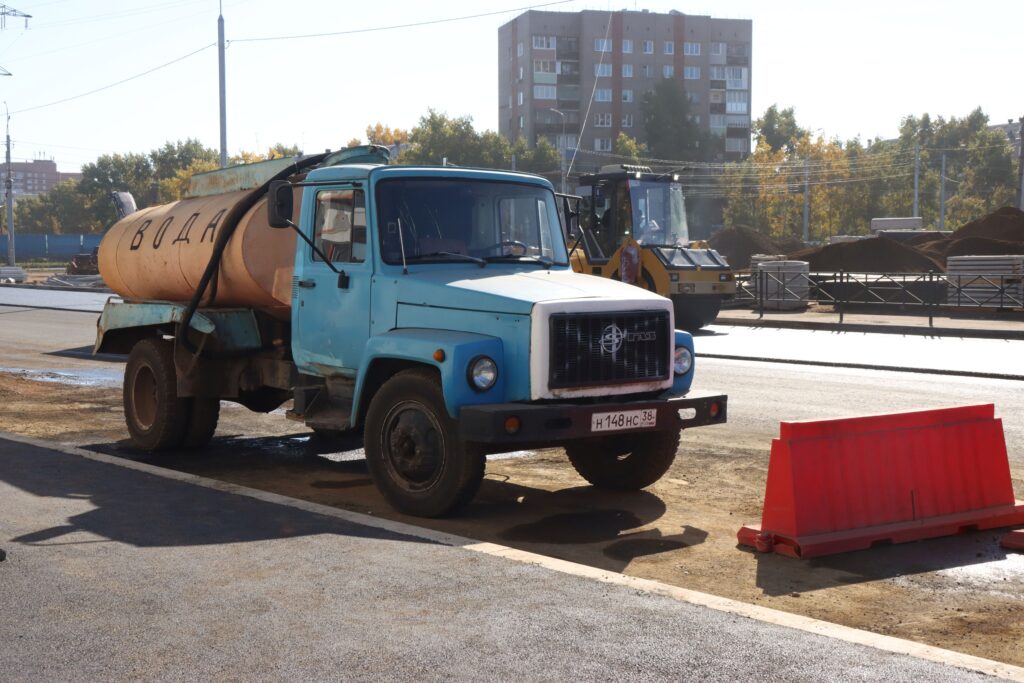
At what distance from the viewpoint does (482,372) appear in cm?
748

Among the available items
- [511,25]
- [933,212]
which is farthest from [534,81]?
[933,212]

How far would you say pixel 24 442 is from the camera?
10.5 meters

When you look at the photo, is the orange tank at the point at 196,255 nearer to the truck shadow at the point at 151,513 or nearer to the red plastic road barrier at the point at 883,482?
the truck shadow at the point at 151,513

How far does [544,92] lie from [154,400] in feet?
410

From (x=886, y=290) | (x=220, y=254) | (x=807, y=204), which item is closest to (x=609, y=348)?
(x=220, y=254)

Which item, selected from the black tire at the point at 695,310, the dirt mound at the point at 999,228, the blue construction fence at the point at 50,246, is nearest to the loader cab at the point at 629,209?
the black tire at the point at 695,310

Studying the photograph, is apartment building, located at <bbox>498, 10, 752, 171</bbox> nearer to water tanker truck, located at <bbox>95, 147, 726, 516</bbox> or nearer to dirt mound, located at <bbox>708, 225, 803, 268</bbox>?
dirt mound, located at <bbox>708, 225, 803, 268</bbox>

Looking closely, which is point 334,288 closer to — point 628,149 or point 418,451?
point 418,451

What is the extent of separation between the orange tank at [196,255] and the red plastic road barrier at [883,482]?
4658 millimetres

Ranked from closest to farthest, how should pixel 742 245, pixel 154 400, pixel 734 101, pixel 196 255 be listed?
pixel 196 255 → pixel 154 400 → pixel 742 245 → pixel 734 101

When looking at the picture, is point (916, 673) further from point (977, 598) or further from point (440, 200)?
point (440, 200)

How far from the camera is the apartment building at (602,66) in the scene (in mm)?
130375

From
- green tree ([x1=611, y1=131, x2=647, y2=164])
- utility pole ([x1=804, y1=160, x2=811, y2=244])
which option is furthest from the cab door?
green tree ([x1=611, y1=131, x2=647, y2=164])

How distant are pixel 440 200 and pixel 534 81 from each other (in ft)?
412
